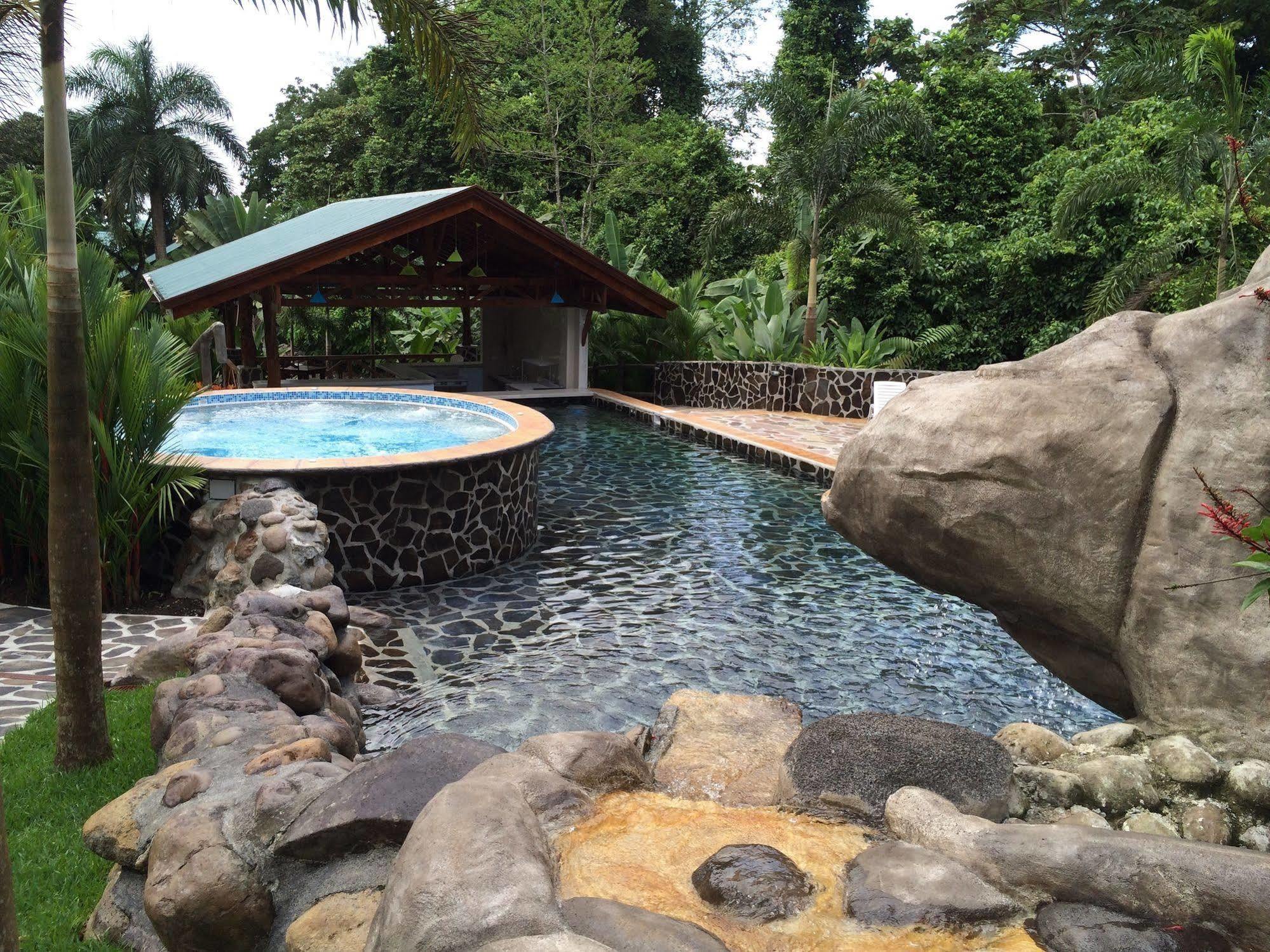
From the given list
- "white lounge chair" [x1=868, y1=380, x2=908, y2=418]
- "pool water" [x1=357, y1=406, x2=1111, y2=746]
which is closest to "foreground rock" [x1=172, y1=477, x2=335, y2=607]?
"pool water" [x1=357, y1=406, x2=1111, y2=746]

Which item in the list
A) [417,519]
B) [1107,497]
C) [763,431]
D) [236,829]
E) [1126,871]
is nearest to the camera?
[1126,871]

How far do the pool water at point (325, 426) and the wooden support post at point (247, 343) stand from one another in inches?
108

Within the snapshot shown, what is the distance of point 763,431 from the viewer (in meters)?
16.6

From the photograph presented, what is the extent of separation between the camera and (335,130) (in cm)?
3431

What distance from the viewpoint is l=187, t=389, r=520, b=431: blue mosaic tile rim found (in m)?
14.6

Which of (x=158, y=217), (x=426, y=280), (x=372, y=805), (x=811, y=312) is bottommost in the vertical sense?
(x=372, y=805)

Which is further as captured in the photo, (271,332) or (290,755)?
(271,332)

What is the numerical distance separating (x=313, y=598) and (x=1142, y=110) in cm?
2221

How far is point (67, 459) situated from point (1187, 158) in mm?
14181

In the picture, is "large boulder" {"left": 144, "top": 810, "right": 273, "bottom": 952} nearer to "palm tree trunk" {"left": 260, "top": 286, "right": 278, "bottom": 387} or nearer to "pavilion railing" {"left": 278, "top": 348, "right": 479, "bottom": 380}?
"palm tree trunk" {"left": 260, "top": 286, "right": 278, "bottom": 387}

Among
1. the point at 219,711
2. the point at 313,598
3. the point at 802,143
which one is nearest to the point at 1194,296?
the point at 802,143

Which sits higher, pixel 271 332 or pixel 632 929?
pixel 271 332

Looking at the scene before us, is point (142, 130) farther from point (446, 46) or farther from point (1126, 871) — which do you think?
point (1126, 871)

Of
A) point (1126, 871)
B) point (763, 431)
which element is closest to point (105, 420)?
point (1126, 871)
